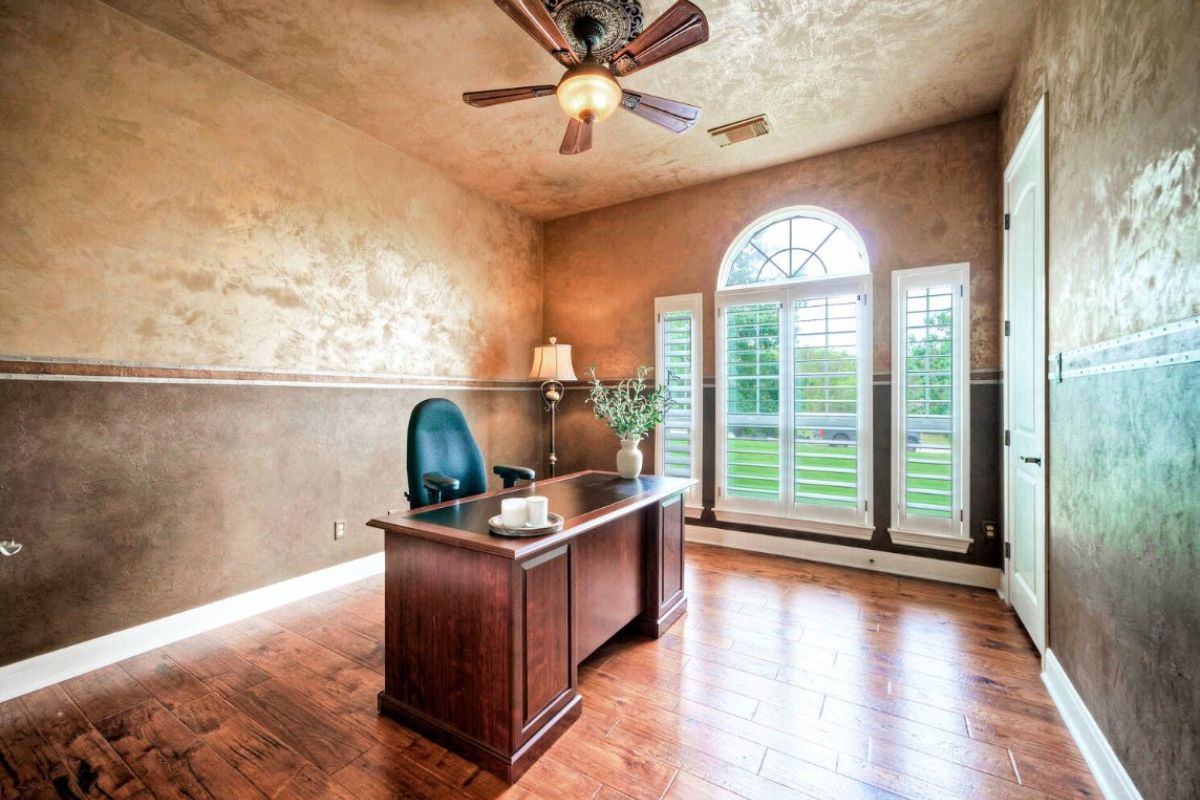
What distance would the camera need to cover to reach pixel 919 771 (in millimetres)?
1605

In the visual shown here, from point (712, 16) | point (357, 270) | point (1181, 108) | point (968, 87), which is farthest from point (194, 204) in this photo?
point (968, 87)

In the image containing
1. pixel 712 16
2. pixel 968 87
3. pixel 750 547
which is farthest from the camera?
pixel 750 547

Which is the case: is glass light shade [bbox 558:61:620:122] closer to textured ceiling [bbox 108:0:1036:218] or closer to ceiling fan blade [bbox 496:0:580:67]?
ceiling fan blade [bbox 496:0:580:67]

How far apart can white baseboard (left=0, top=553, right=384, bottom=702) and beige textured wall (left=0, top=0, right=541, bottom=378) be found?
1285mm

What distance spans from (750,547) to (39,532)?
4.04 m

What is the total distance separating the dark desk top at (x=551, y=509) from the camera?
1589 mm

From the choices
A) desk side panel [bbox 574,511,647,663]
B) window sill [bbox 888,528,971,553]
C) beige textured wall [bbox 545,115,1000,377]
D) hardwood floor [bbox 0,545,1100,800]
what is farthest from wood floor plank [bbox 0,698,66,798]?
window sill [bbox 888,528,971,553]

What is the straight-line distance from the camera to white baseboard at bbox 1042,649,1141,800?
4.73ft

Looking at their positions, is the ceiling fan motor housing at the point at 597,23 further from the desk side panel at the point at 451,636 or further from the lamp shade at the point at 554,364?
the lamp shade at the point at 554,364

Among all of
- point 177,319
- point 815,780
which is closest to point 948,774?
point 815,780

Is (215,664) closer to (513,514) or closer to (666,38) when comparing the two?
(513,514)

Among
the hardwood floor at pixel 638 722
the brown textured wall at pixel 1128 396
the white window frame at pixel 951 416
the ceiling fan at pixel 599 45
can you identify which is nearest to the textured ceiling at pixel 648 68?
the ceiling fan at pixel 599 45

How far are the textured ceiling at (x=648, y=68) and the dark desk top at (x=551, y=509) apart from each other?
2.24 meters

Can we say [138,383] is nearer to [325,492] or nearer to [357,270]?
[325,492]
